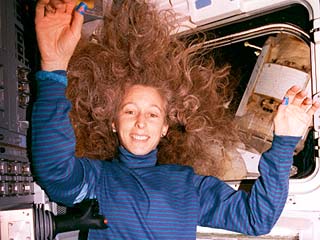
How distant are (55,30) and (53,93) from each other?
227 millimetres

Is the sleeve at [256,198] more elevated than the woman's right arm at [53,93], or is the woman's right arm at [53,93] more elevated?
the woman's right arm at [53,93]

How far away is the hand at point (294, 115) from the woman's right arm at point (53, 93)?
818 millimetres

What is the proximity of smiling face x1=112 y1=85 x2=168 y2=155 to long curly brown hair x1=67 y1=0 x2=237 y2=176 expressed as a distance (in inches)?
4.5

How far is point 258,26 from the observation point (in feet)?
7.72

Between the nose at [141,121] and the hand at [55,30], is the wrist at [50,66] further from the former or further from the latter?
the nose at [141,121]

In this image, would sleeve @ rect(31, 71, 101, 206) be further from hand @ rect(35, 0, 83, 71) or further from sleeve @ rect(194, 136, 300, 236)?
sleeve @ rect(194, 136, 300, 236)

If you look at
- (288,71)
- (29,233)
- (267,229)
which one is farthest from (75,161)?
(288,71)

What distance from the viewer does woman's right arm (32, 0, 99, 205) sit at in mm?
1399

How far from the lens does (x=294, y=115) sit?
1.57 m

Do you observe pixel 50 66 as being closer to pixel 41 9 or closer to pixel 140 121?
pixel 41 9

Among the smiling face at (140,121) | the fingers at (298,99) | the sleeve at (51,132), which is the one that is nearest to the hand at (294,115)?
the fingers at (298,99)

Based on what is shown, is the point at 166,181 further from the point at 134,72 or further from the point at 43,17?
the point at 43,17

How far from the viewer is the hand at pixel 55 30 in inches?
55.1

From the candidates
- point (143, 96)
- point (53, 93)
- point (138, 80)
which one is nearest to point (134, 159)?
point (143, 96)
